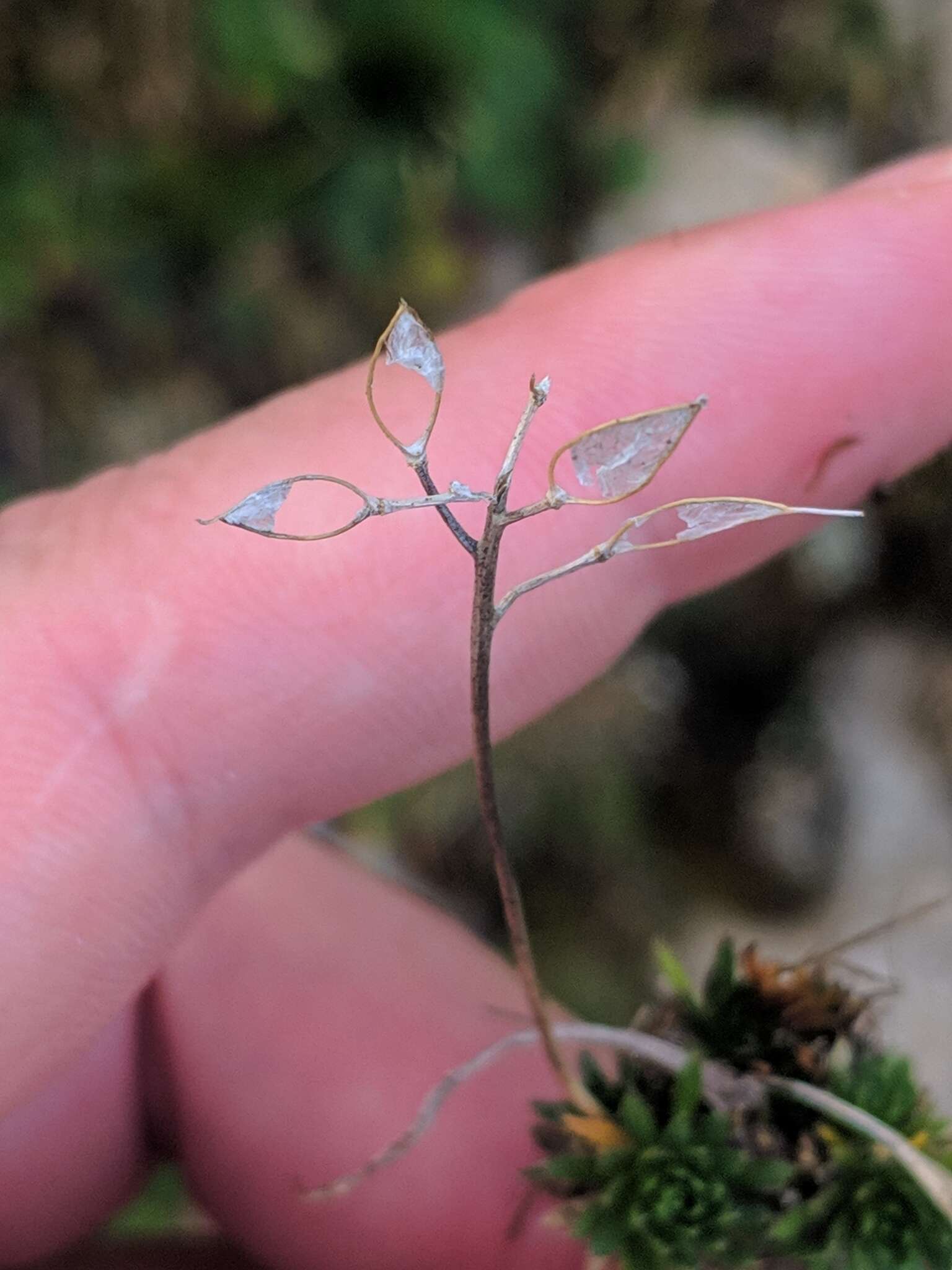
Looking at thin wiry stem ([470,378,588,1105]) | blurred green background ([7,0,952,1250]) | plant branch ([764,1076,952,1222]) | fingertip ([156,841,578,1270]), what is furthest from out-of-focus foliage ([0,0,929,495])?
plant branch ([764,1076,952,1222])

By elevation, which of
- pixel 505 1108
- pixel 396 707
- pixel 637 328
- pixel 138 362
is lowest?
pixel 505 1108

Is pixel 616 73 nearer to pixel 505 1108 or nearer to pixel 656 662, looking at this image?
pixel 656 662

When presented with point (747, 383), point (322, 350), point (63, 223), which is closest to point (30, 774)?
point (747, 383)

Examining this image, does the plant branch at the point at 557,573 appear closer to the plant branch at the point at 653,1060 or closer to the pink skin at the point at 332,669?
the pink skin at the point at 332,669

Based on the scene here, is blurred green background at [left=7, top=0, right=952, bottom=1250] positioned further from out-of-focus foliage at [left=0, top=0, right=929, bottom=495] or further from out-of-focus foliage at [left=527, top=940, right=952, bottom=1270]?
out-of-focus foliage at [left=527, top=940, right=952, bottom=1270]

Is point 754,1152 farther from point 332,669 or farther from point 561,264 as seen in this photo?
point 561,264

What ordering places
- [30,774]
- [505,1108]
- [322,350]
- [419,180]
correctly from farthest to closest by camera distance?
[322,350] → [419,180] → [505,1108] → [30,774]
